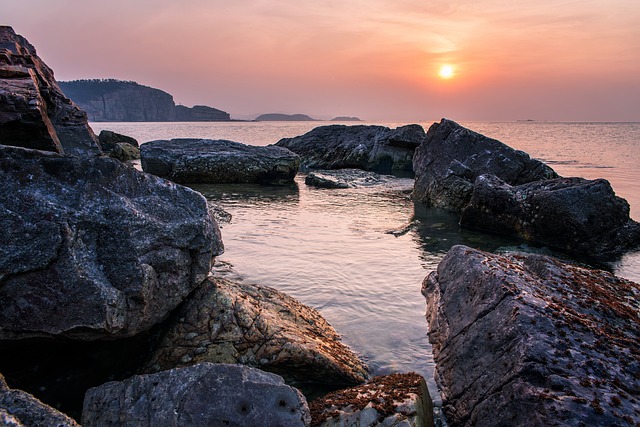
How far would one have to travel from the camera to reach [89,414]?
3213 mm

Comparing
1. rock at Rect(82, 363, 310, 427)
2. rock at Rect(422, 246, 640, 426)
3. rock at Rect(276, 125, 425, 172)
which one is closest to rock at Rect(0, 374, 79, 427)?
rock at Rect(82, 363, 310, 427)

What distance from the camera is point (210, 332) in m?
4.39

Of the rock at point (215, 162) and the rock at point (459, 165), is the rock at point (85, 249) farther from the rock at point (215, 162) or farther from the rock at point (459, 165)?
the rock at point (215, 162)

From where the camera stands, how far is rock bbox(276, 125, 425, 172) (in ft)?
84.3

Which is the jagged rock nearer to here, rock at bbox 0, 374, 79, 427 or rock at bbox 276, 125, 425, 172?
rock at bbox 276, 125, 425, 172

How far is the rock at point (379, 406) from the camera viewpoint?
318cm

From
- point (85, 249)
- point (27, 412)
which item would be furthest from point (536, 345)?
point (85, 249)

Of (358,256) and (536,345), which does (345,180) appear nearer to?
(358,256)

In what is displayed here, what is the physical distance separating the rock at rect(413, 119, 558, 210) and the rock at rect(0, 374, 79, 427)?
483 inches

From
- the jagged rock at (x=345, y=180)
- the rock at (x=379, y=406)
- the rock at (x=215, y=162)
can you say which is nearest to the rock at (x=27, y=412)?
the rock at (x=379, y=406)

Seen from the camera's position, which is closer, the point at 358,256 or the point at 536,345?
the point at 536,345

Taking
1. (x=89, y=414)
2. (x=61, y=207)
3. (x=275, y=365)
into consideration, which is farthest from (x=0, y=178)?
(x=275, y=365)

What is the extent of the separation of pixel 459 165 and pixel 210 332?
1144cm

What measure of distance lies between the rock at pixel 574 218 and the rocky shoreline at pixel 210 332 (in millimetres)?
4394
